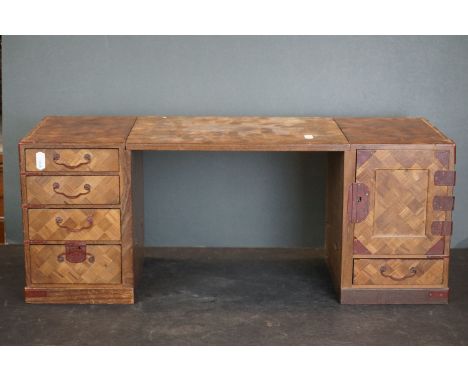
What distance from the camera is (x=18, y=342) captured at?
376 centimetres

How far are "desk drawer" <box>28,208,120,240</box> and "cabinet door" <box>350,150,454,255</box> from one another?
1.18m

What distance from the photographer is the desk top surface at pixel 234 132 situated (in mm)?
4094

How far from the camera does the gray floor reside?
3826 millimetres

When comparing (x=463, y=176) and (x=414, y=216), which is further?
(x=463, y=176)

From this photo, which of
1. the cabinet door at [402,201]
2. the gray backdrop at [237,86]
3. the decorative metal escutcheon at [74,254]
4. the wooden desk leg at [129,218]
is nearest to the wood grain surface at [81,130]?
the wooden desk leg at [129,218]

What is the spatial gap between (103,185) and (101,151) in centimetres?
17

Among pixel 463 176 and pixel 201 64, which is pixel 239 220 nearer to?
pixel 201 64

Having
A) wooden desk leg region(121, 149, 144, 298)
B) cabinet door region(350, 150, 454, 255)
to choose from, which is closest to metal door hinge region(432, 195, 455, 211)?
cabinet door region(350, 150, 454, 255)

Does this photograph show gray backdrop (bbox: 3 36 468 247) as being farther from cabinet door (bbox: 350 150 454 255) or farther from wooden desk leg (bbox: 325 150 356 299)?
cabinet door (bbox: 350 150 454 255)

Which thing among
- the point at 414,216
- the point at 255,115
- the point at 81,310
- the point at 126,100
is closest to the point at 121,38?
the point at 126,100

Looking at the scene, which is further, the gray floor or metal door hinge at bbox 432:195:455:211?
metal door hinge at bbox 432:195:455:211

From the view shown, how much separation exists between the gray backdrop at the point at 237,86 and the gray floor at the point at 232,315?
559mm

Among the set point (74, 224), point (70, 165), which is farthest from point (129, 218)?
point (70, 165)

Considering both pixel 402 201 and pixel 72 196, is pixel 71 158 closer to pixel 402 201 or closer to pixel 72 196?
pixel 72 196
